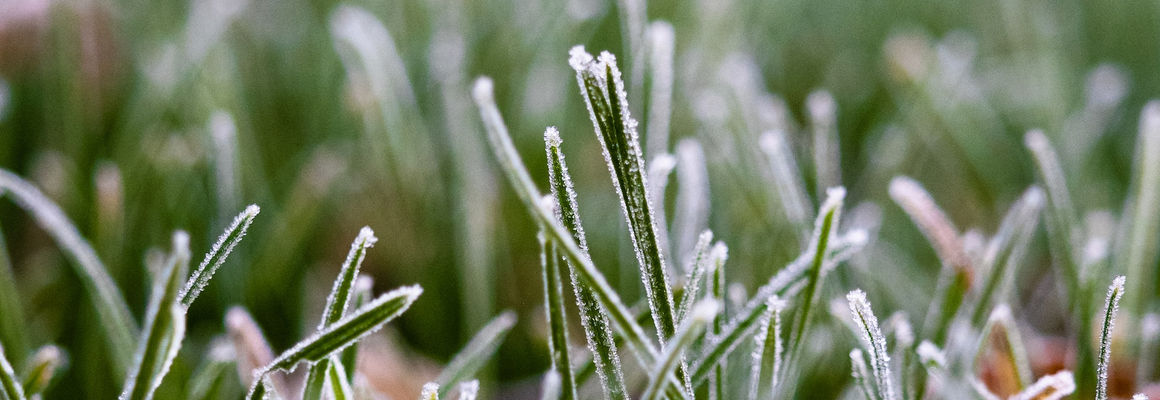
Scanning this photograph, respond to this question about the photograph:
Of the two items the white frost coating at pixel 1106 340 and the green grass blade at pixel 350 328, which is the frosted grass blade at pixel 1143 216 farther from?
the green grass blade at pixel 350 328

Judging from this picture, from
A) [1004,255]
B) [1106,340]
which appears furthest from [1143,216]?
[1106,340]

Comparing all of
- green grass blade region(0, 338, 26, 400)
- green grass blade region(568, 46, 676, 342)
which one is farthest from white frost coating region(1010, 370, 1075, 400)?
green grass blade region(0, 338, 26, 400)

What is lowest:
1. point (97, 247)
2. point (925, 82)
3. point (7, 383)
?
point (7, 383)

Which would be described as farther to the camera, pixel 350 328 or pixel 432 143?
pixel 432 143

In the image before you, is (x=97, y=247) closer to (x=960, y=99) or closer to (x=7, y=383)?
(x=7, y=383)

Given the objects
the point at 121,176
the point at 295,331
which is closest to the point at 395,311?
the point at 295,331

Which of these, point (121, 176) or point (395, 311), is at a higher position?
point (121, 176)

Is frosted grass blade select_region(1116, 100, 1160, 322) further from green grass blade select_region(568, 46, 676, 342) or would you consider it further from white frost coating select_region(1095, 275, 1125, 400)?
green grass blade select_region(568, 46, 676, 342)

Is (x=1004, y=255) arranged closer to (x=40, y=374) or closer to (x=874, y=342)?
(x=874, y=342)
